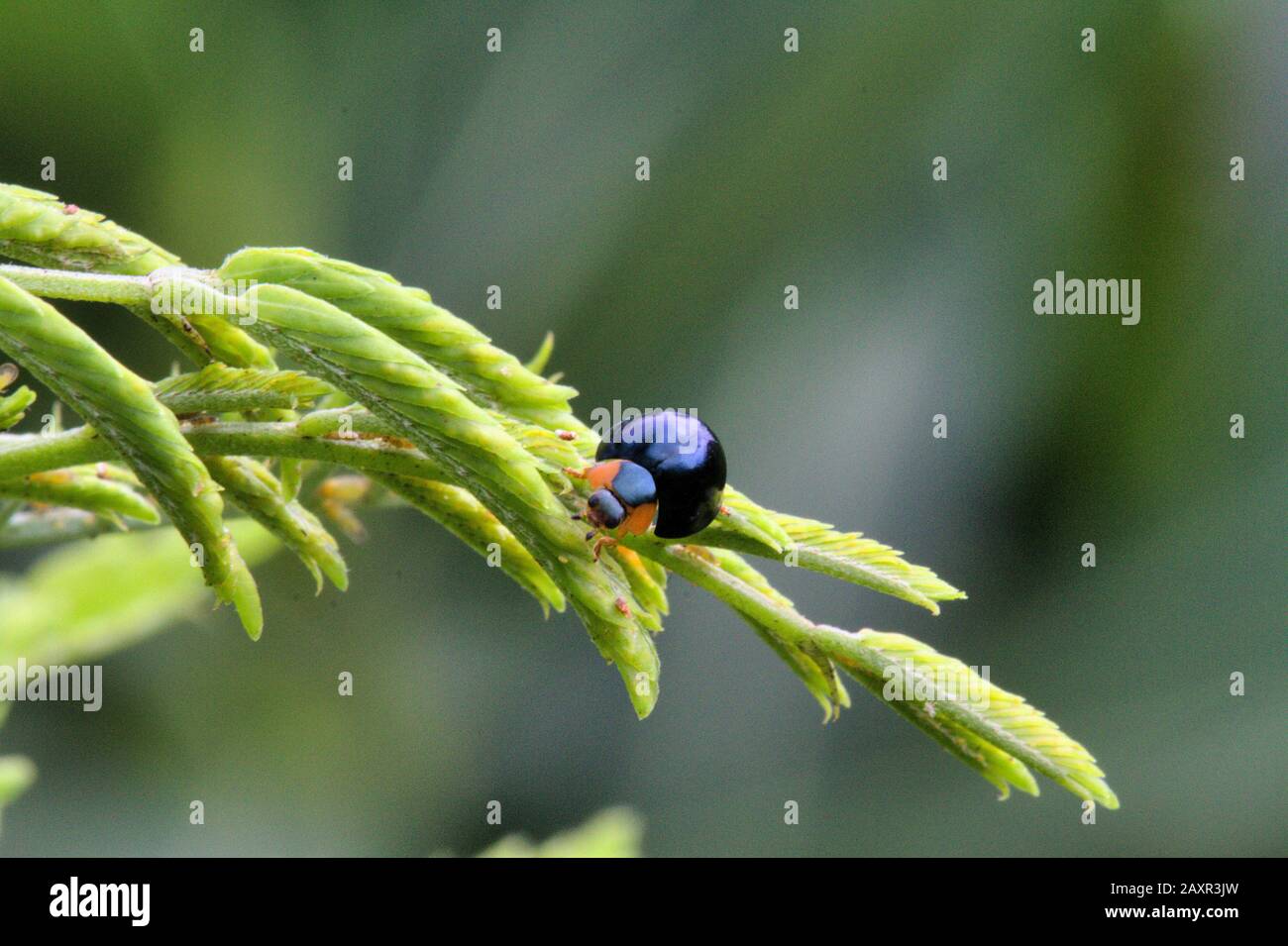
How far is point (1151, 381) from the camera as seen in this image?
13.1 feet

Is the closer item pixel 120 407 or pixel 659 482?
pixel 120 407

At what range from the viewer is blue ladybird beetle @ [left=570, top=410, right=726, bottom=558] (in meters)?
0.73

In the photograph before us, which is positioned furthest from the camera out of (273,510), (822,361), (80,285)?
A: (822,361)

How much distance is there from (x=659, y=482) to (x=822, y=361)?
3450 mm

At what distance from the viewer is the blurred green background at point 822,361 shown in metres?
3.90

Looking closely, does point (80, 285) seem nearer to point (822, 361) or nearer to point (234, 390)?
point (234, 390)

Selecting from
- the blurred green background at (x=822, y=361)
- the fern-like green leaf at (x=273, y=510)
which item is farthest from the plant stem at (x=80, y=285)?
the blurred green background at (x=822, y=361)

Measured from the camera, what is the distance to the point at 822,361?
414 centimetres

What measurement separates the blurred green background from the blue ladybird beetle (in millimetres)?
2873

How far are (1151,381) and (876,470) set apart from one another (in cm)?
95

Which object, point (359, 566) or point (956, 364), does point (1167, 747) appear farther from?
point (359, 566)

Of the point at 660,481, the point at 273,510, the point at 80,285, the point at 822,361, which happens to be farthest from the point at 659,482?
the point at 822,361

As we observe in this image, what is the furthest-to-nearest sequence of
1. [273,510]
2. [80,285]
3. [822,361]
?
[822,361] → [273,510] → [80,285]

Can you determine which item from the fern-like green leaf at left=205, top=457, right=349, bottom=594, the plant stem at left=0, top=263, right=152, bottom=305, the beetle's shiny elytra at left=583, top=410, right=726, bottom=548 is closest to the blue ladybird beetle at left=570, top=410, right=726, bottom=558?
the beetle's shiny elytra at left=583, top=410, right=726, bottom=548
